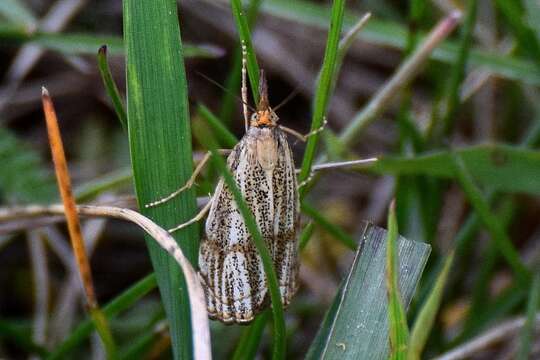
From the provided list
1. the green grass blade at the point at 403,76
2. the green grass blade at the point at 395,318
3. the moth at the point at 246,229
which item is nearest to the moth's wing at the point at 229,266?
the moth at the point at 246,229

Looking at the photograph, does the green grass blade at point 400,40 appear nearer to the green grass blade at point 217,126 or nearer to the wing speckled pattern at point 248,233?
the green grass blade at point 217,126

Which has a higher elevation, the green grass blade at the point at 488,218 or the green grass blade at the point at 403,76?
the green grass blade at the point at 403,76

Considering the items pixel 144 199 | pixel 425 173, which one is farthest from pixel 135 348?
pixel 425 173

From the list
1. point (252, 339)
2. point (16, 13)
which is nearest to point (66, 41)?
point (16, 13)

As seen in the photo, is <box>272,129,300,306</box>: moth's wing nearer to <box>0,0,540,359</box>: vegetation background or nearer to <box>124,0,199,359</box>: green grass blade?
<box>0,0,540,359</box>: vegetation background

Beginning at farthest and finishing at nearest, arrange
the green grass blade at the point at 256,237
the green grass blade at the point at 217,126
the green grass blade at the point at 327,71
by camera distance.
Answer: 1. the green grass blade at the point at 217,126
2. the green grass blade at the point at 327,71
3. the green grass blade at the point at 256,237

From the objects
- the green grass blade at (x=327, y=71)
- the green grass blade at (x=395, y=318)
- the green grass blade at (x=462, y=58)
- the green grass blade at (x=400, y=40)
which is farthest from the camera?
the green grass blade at (x=400, y=40)

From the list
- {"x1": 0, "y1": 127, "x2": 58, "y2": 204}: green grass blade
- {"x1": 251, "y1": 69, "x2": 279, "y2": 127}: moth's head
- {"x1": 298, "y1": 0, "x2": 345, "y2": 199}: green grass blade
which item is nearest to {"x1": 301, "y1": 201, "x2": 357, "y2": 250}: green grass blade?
{"x1": 298, "y1": 0, "x2": 345, "y2": 199}: green grass blade

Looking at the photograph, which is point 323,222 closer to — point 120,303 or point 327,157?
point 327,157
